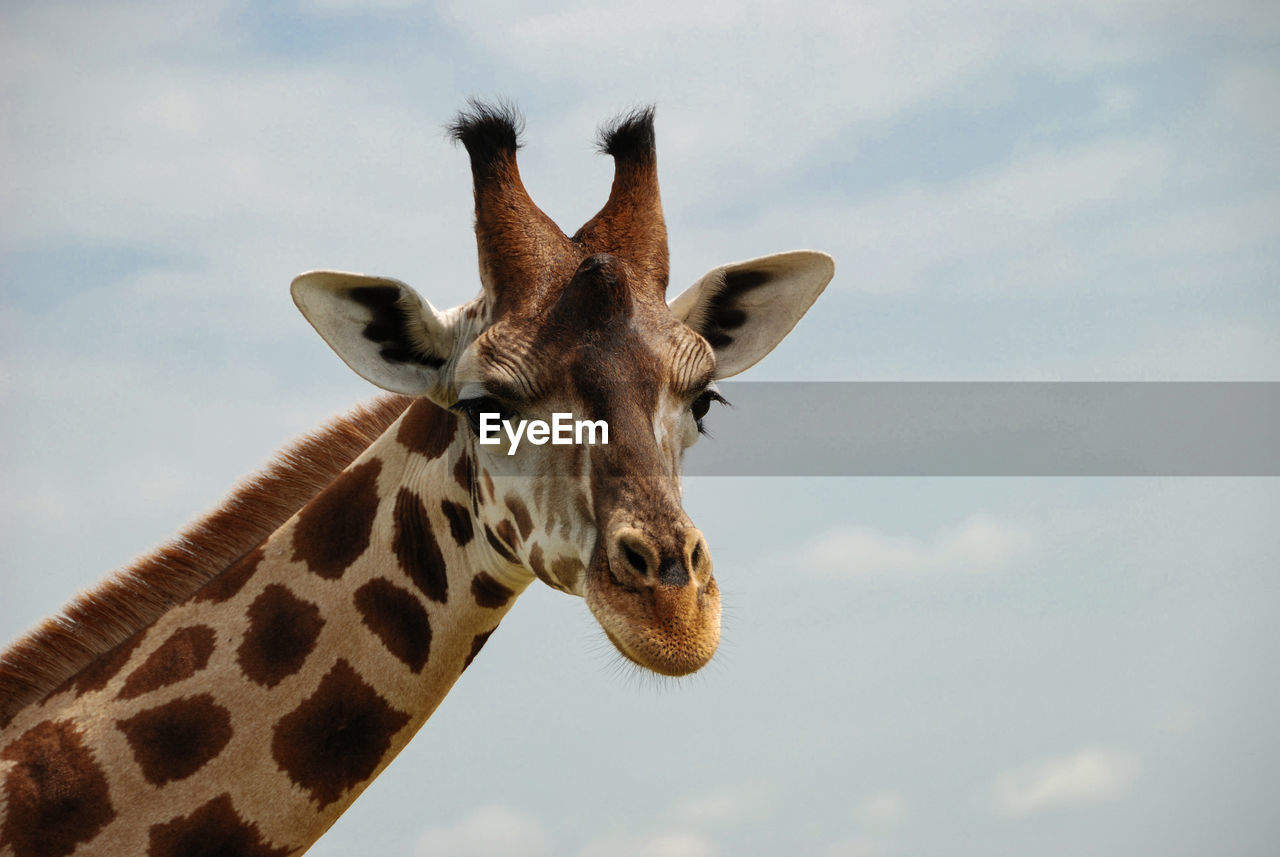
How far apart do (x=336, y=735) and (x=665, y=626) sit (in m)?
2.45

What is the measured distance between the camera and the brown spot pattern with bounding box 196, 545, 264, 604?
8.25m

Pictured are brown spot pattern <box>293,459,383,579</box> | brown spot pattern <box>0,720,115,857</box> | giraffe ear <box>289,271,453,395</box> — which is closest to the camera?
brown spot pattern <box>0,720,115,857</box>

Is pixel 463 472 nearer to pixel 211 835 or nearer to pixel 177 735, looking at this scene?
pixel 177 735

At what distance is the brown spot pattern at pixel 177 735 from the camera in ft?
25.2

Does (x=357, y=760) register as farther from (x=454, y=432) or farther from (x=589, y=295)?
(x=589, y=295)

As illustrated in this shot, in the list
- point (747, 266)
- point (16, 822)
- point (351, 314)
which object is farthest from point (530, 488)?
point (16, 822)

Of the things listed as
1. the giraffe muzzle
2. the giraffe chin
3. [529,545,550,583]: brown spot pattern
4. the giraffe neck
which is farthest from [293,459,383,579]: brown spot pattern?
the giraffe chin

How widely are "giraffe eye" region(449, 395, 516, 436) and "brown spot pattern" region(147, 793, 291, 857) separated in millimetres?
2650

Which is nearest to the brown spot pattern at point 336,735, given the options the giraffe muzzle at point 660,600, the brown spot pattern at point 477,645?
the brown spot pattern at point 477,645

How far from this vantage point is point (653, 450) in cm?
719

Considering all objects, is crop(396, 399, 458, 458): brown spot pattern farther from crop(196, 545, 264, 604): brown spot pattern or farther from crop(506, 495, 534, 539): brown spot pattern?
crop(196, 545, 264, 604): brown spot pattern

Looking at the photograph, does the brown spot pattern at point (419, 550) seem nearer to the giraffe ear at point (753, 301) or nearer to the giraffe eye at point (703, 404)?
the giraffe eye at point (703, 404)

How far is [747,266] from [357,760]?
13.4ft

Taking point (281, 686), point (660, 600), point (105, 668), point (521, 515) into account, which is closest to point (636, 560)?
point (660, 600)
